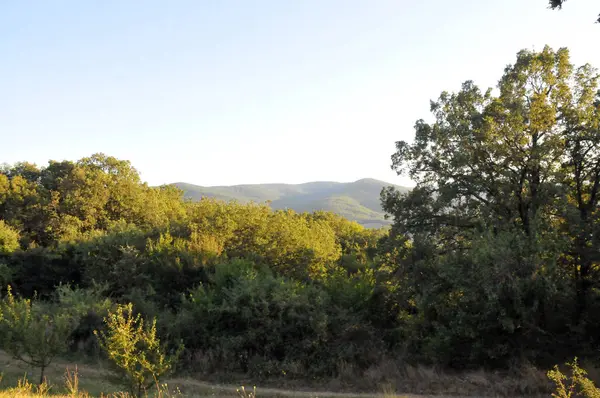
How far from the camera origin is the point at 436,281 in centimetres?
1645

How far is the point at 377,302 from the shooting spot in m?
19.3

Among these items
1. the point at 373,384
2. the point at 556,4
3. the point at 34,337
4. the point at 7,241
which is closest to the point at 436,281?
the point at 373,384

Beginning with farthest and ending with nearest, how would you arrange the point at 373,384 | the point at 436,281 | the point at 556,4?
1. the point at 436,281
2. the point at 373,384
3. the point at 556,4

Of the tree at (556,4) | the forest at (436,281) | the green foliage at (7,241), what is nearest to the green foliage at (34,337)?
the forest at (436,281)

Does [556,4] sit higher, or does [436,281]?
[556,4]

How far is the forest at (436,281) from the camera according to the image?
14727mm

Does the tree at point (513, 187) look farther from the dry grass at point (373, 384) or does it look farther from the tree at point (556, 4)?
the tree at point (556, 4)

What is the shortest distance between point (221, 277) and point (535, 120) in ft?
48.7

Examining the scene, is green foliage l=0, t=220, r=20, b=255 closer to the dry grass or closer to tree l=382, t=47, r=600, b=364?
the dry grass

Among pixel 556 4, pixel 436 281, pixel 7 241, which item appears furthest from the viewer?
pixel 7 241

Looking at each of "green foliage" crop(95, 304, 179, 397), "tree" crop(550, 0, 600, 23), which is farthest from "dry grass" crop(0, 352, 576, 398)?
"tree" crop(550, 0, 600, 23)

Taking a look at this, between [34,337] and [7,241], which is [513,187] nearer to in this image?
[34,337]

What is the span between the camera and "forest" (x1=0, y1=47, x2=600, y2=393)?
14.7m

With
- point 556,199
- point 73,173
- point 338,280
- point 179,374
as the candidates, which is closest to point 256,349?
point 179,374
